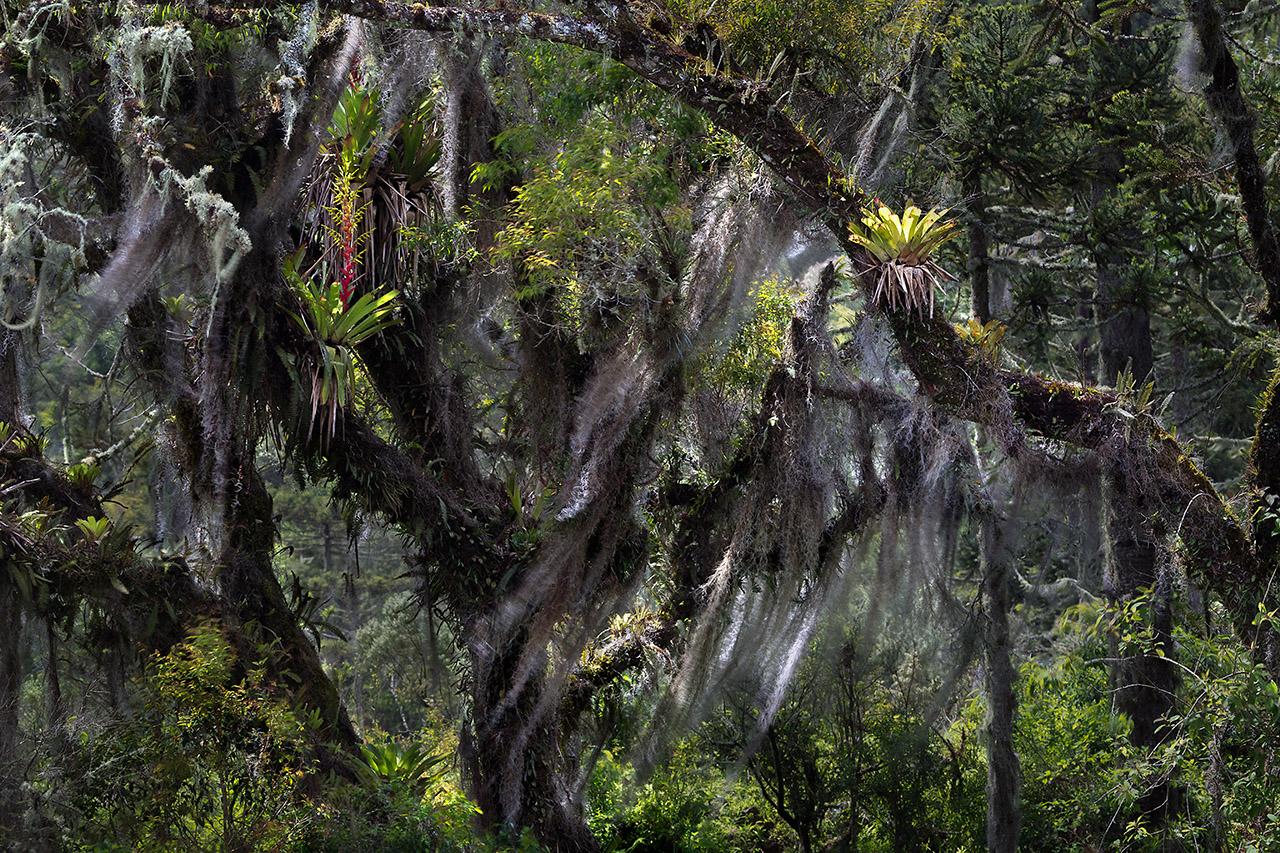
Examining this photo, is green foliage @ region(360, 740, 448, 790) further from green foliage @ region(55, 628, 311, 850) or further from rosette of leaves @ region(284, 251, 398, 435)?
rosette of leaves @ region(284, 251, 398, 435)

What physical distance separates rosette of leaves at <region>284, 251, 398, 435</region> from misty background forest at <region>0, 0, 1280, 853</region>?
0.03 metres

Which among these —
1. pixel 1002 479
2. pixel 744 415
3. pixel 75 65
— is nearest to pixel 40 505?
pixel 75 65

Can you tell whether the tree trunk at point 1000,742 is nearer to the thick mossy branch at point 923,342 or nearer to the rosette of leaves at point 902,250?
the thick mossy branch at point 923,342

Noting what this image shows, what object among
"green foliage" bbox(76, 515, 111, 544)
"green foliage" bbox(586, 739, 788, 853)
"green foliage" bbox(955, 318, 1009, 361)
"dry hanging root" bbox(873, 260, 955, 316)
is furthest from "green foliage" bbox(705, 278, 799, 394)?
"green foliage" bbox(76, 515, 111, 544)

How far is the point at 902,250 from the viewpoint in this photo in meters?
7.12

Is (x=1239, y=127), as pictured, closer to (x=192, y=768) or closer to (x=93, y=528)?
(x=192, y=768)

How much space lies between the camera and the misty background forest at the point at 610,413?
23.7 feet

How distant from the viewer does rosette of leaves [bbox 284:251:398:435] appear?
26.1 feet

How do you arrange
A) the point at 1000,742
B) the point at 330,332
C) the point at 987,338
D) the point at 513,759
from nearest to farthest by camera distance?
the point at 987,338 < the point at 330,332 < the point at 513,759 < the point at 1000,742

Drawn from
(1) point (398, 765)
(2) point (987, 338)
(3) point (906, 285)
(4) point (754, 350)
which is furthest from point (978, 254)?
(1) point (398, 765)

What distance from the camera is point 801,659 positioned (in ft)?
28.6

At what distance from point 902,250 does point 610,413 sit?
2.30m

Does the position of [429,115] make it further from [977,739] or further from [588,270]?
[977,739]

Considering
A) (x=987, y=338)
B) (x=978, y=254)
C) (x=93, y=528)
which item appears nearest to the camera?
(x=987, y=338)
